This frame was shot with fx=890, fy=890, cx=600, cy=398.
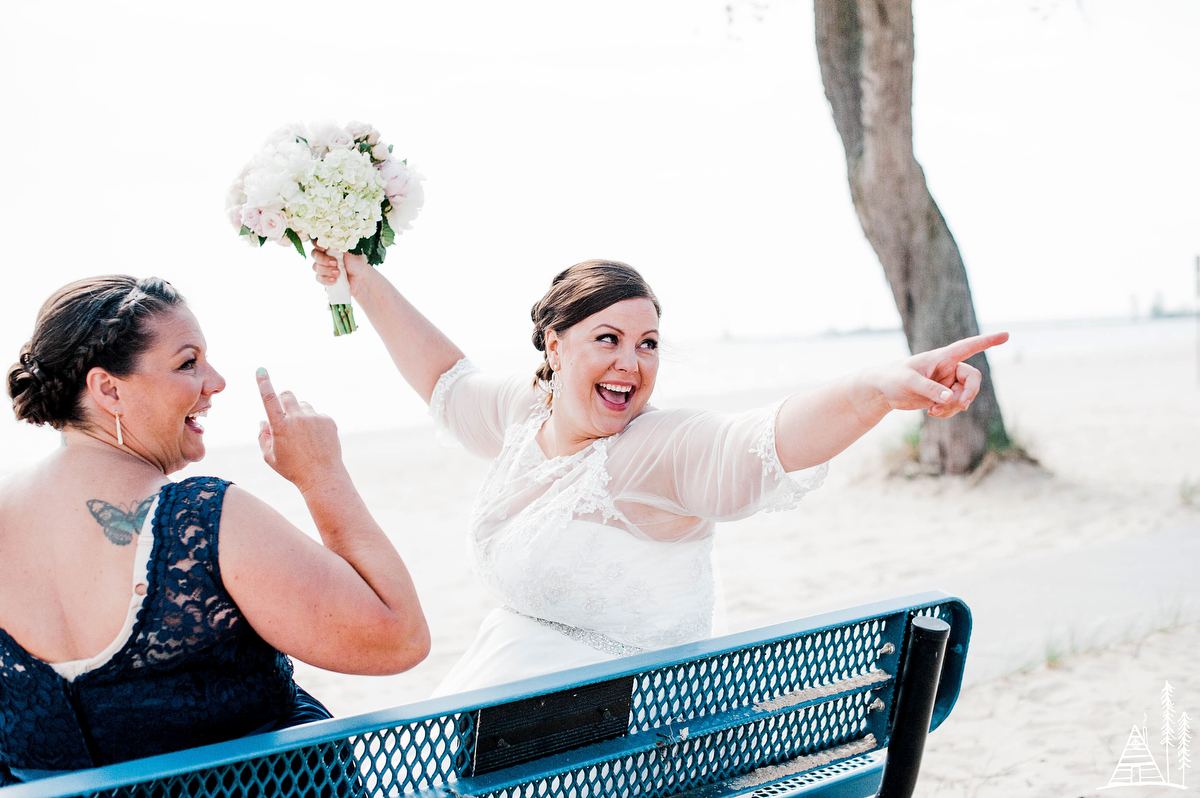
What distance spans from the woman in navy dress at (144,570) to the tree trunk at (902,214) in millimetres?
7002

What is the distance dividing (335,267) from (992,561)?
5.19 m

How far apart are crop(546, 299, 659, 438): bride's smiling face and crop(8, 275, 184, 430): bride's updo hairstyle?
105 centimetres

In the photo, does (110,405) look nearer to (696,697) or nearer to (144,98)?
(696,697)

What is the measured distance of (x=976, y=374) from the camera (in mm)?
1485

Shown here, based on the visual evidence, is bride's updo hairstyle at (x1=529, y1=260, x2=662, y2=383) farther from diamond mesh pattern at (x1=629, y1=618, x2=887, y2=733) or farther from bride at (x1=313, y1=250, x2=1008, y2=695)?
diamond mesh pattern at (x1=629, y1=618, x2=887, y2=733)

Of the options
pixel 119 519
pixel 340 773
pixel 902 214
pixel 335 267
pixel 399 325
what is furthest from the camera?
pixel 902 214

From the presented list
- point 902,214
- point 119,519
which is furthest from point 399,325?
point 902,214

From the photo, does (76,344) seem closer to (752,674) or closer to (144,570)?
(144,570)

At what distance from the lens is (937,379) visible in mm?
1591

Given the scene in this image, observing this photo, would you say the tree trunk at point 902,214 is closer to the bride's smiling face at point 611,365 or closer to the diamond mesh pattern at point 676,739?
the bride's smiling face at point 611,365

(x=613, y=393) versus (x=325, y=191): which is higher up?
(x=325, y=191)

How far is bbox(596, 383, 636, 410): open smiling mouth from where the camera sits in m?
2.34

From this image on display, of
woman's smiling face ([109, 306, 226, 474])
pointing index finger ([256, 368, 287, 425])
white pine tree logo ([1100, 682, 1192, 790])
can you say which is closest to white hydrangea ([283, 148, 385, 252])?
woman's smiling face ([109, 306, 226, 474])

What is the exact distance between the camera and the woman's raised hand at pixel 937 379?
4.96 ft
